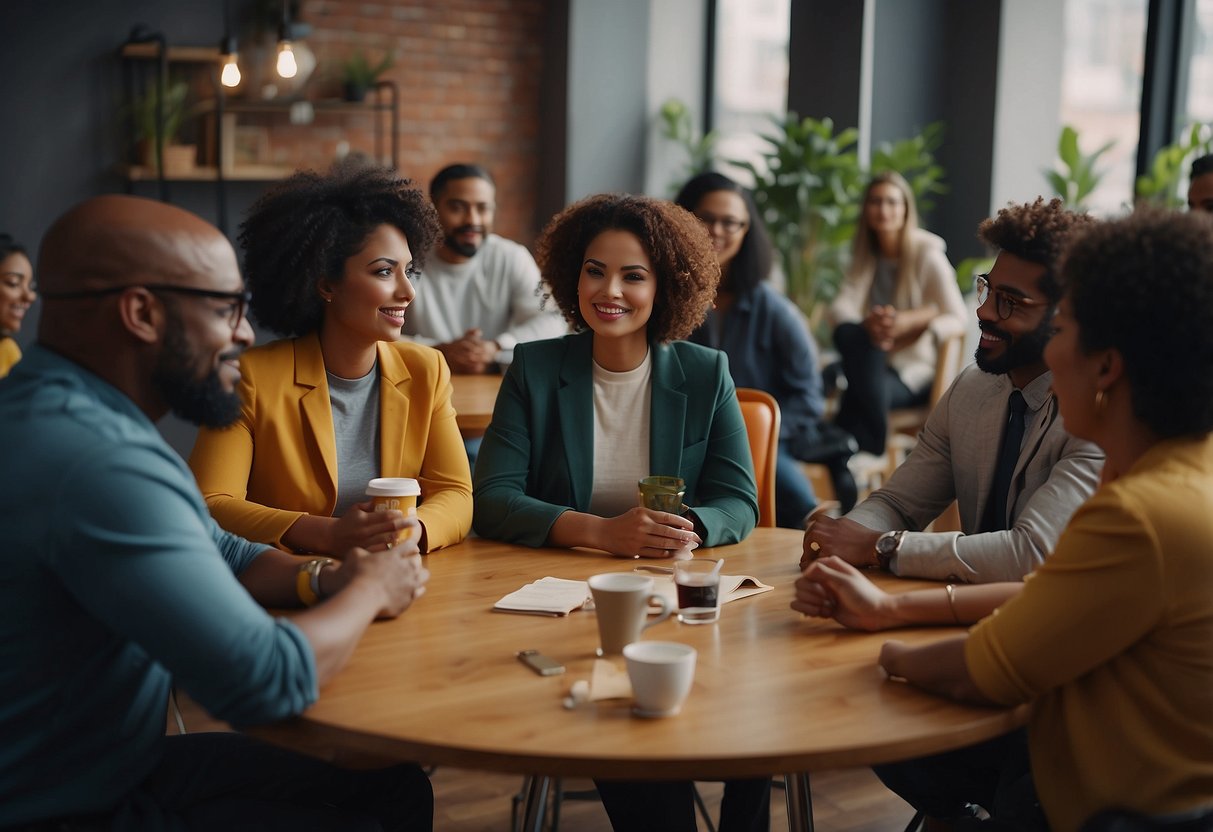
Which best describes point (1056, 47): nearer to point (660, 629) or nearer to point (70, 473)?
point (660, 629)

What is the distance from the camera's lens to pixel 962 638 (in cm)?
145

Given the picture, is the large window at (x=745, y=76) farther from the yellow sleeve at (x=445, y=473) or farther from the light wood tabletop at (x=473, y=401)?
the yellow sleeve at (x=445, y=473)

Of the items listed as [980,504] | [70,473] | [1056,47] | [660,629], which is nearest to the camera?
[70,473]

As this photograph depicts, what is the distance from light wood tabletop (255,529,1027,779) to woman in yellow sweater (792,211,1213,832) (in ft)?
0.24

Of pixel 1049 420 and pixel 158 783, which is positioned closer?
pixel 158 783

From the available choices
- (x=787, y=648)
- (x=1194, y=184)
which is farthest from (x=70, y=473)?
(x=1194, y=184)

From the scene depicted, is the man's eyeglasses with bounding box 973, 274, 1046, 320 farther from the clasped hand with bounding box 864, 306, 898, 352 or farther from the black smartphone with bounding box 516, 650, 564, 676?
the clasped hand with bounding box 864, 306, 898, 352

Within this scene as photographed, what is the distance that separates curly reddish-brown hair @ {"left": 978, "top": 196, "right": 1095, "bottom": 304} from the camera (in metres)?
2.00

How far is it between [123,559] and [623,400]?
1.28m

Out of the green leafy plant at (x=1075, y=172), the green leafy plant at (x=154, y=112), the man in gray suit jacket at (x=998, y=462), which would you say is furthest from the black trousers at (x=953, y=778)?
the green leafy plant at (x=154, y=112)

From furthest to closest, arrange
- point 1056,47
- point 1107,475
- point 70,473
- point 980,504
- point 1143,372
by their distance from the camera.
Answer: point 1056,47 < point 980,504 < point 1107,475 < point 1143,372 < point 70,473

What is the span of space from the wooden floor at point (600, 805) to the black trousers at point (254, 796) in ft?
3.18

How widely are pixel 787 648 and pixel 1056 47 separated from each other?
5294mm

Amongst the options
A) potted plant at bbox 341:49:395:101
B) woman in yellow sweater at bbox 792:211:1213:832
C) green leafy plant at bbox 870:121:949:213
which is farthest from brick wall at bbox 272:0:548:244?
woman in yellow sweater at bbox 792:211:1213:832
